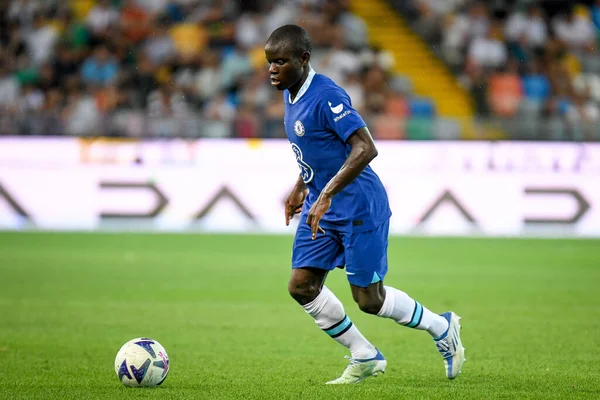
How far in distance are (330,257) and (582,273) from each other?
24.1 feet

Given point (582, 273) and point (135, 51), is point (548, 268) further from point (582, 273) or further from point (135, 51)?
point (135, 51)

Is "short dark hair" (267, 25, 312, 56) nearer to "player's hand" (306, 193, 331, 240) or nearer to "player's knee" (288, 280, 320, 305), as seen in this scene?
"player's hand" (306, 193, 331, 240)

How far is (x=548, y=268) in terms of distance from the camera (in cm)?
1338

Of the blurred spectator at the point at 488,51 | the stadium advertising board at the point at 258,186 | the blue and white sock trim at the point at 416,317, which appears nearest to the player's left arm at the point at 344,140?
the blue and white sock trim at the point at 416,317

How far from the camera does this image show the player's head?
6.01m

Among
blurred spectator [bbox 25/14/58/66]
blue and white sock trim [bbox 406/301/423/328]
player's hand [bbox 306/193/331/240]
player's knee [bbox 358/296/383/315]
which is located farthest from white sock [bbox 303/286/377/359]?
blurred spectator [bbox 25/14/58/66]

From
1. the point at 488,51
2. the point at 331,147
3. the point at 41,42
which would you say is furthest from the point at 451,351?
the point at 41,42

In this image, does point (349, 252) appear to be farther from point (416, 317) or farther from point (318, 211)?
point (416, 317)

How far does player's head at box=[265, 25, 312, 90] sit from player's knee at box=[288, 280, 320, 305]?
1244mm

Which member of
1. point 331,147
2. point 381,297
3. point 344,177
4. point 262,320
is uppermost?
point 331,147

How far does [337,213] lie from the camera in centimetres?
620

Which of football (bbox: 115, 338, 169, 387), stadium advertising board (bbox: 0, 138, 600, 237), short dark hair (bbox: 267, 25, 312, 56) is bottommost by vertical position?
stadium advertising board (bbox: 0, 138, 600, 237)

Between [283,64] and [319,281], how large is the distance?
138cm

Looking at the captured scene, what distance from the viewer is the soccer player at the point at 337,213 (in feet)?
19.5
